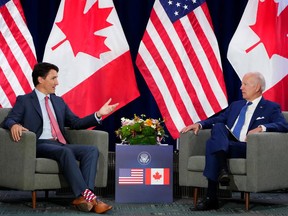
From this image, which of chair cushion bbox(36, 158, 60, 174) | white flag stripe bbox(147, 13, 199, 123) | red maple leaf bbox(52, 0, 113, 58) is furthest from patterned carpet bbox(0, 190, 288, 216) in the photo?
red maple leaf bbox(52, 0, 113, 58)

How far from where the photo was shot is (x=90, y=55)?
652cm

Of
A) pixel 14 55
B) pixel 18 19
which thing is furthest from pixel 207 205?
pixel 18 19

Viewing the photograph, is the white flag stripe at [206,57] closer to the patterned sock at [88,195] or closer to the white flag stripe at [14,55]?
the white flag stripe at [14,55]

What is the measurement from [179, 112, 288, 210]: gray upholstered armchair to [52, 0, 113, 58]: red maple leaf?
1594 mm

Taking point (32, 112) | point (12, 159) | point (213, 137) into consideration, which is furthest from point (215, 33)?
point (12, 159)

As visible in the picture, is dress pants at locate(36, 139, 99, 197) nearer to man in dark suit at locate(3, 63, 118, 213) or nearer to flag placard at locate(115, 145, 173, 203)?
man in dark suit at locate(3, 63, 118, 213)

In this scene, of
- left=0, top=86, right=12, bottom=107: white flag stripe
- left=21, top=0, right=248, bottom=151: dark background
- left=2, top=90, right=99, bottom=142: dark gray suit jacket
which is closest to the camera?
left=2, top=90, right=99, bottom=142: dark gray suit jacket

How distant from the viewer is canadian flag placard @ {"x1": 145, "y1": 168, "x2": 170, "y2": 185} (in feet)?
18.2

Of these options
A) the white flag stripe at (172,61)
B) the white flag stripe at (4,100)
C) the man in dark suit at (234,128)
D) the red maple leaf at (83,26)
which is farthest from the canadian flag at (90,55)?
the man in dark suit at (234,128)

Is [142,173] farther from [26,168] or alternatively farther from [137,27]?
[137,27]

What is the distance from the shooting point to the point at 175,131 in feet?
21.7

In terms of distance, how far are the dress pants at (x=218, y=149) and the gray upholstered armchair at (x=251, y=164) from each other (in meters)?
0.13

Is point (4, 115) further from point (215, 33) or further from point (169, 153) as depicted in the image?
point (215, 33)

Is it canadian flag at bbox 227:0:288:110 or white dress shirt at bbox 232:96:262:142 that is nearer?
white dress shirt at bbox 232:96:262:142
